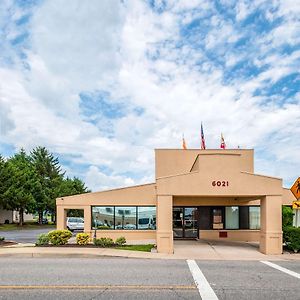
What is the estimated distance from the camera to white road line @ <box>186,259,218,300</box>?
29.8ft

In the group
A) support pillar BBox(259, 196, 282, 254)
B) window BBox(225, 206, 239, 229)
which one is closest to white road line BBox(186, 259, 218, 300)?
support pillar BBox(259, 196, 282, 254)

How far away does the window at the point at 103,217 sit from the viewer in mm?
26938

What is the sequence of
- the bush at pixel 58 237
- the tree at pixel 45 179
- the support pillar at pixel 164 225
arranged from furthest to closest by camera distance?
the tree at pixel 45 179
the bush at pixel 58 237
the support pillar at pixel 164 225

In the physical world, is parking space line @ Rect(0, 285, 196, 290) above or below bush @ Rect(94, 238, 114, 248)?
above

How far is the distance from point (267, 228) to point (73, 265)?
9992 millimetres

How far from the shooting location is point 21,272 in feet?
39.5

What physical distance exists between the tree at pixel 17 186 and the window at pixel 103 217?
25.1 meters

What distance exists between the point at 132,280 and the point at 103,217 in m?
16.4

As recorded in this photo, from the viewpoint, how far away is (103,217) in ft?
88.6

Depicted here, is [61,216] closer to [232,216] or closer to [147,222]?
[147,222]

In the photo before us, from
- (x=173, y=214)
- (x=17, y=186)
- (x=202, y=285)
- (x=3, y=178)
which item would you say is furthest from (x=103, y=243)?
(x=17, y=186)

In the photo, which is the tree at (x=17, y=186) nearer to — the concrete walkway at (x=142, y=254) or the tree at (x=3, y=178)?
the tree at (x=3, y=178)

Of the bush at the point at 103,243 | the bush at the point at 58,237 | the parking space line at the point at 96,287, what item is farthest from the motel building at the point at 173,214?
the parking space line at the point at 96,287

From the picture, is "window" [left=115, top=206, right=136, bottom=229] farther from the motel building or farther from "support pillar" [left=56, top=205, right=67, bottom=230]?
"support pillar" [left=56, top=205, right=67, bottom=230]
